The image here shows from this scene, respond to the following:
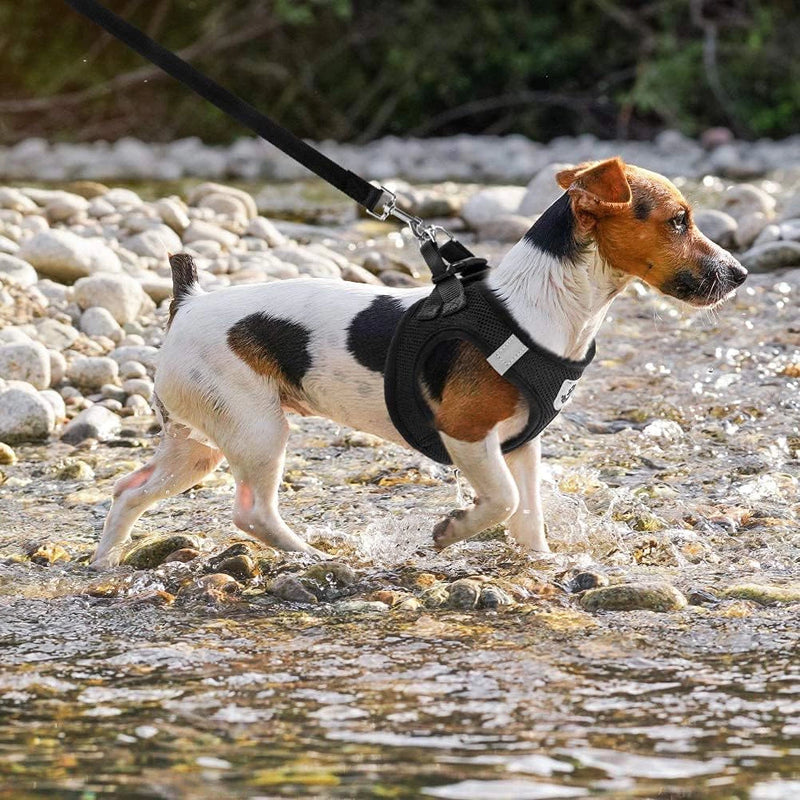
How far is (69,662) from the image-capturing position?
3.75 metres

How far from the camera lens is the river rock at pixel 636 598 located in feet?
13.6

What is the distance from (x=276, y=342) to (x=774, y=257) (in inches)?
214

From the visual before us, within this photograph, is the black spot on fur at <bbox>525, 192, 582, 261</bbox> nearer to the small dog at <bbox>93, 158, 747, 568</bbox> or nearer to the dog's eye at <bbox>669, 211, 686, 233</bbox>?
the small dog at <bbox>93, 158, 747, 568</bbox>

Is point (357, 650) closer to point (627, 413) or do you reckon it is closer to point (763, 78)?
point (627, 413)

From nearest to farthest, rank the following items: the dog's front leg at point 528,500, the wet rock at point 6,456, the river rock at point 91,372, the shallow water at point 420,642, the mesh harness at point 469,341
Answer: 1. the shallow water at point 420,642
2. the mesh harness at point 469,341
3. the dog's front leg at point 528,500
4. the wet rock at point 6,456
5. the river rock at point 91,372

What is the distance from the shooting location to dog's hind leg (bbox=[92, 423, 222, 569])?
188 inches

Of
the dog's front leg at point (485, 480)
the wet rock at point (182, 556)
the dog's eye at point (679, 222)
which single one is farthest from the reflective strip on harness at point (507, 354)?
the wet rock at point (182, 556)

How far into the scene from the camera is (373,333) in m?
4.36

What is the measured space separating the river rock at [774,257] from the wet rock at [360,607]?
18.2ft

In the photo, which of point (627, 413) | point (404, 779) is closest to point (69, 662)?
point (404, 779)

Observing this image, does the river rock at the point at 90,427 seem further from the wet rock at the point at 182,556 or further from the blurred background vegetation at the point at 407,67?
the blurred background vegetation at the point at 407,67

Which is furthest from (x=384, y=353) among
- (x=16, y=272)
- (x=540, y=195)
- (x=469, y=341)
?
(x=540, y=195)

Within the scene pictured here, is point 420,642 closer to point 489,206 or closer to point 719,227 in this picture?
point 719,227

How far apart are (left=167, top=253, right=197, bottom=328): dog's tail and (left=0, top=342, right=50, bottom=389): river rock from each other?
2.09 metres
